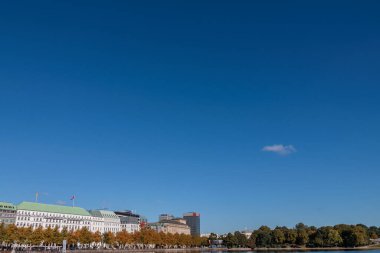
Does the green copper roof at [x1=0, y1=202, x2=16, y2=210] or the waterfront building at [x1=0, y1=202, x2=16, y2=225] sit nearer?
the waterfront building at [x1=0, y1=202, x2=16, y2=225]

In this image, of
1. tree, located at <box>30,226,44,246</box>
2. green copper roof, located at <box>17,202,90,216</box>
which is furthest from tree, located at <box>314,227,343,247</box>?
tree, located at <box>30,226,44,246</box>

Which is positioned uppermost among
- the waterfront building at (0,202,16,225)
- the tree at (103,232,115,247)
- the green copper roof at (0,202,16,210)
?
the green copper roof at (0,202,16,210)

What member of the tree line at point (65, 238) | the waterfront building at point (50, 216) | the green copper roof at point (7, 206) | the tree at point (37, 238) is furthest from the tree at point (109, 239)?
the green copper roof at point (7, 206)

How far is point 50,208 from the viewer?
176625 millimetres

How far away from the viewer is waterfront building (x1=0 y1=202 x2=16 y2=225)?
504 ft

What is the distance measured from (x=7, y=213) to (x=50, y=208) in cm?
2367

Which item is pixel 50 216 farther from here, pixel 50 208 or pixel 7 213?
pixel 7 213

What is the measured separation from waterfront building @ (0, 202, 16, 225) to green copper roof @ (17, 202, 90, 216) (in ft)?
12.9

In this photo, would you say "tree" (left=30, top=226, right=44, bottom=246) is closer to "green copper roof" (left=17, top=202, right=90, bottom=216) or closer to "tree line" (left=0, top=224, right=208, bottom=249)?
"tree line" (left=0, top=224, right=208, bottom=249)

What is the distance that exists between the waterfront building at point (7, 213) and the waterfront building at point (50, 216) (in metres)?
2.06

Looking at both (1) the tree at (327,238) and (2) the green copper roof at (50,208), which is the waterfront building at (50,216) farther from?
(1) the tree at (327,238)

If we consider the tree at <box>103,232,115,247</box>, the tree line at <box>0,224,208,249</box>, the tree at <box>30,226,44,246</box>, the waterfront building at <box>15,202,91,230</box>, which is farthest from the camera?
the waterfront building at <box>15,202,91,230</box>

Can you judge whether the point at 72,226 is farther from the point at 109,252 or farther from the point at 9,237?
the point at 9,237

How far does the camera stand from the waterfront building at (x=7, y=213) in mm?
153575
